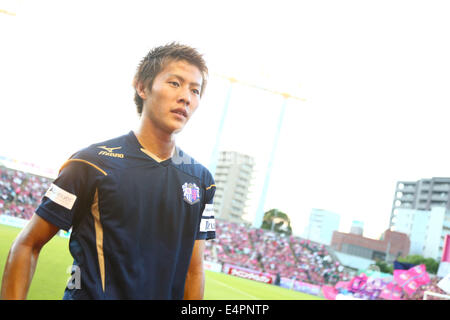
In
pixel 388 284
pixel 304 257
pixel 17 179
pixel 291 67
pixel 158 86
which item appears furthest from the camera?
pixel 291 67

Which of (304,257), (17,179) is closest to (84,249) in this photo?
(17,179)

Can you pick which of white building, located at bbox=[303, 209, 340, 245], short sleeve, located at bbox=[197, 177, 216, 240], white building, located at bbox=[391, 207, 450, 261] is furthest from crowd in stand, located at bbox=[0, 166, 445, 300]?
short sleeve, located at bbox=[197, 177, 216, 240]

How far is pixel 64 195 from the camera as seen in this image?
94 cm

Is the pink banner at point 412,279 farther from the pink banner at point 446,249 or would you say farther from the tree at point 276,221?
the tree at point 276,221

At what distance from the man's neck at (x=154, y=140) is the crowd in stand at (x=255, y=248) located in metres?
16.5

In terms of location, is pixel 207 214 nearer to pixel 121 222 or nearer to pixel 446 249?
pixel 121 222

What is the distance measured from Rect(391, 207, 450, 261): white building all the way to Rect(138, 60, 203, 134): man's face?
35.5 metres

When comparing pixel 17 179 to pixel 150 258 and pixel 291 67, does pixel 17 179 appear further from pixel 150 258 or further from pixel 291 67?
pixel 150 258

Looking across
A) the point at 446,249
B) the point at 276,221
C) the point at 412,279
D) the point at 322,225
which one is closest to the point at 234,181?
the point at 322,225

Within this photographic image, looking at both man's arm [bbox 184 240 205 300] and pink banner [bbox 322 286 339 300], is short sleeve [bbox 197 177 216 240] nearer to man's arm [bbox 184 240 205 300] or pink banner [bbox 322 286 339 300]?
man's arm [bbox 184 240 205 300]

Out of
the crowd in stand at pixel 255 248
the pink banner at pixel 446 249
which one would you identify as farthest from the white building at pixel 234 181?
the pink banner at pixel 446 249

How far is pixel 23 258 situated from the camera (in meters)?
0.92

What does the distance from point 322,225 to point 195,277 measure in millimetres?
30788
